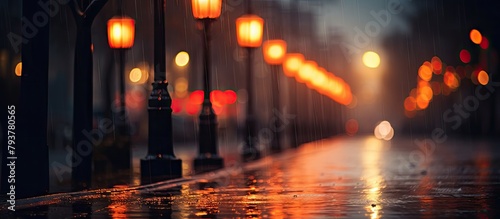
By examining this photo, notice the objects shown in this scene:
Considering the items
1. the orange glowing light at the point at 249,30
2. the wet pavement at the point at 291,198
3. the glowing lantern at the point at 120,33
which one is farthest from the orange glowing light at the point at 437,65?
the wet pavement at the point at 291,198

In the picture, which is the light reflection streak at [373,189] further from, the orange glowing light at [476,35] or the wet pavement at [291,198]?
the orange glowing light at [476,35]

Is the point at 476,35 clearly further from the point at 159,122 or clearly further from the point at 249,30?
the point at 159,122

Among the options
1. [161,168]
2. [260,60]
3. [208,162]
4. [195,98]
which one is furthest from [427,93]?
[161,168]

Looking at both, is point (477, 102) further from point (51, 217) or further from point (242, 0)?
point (51, 217)

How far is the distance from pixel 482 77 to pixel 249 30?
50.1 metres

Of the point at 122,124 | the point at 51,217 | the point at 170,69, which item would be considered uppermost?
the point at 170,69

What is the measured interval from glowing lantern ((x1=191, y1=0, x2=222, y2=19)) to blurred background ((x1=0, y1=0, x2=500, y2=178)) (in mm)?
3917

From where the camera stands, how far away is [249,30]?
133ft

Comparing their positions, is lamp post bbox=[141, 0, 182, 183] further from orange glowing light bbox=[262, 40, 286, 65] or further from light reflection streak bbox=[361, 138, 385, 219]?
orange glowing light bbox=[262, 40, 286, 65]

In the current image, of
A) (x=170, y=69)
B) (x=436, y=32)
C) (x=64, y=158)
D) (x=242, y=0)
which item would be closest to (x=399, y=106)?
(x=436, y=32)

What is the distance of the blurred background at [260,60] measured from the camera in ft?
142

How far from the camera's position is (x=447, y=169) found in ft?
104

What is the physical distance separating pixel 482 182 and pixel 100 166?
959 centimetres

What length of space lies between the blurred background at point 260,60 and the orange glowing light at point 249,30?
4.10 metres
